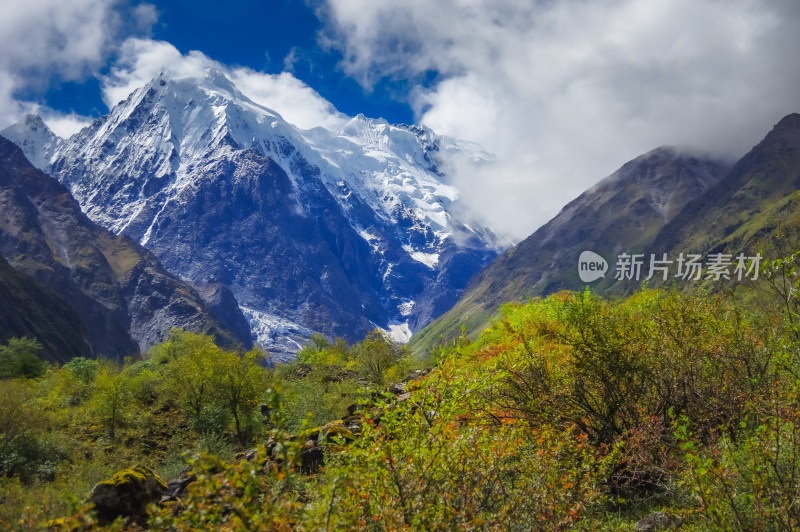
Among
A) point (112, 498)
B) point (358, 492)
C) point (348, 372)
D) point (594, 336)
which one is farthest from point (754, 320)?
point (348, 372)

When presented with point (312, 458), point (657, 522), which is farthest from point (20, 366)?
point (657, 522)

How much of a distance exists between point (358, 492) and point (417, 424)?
1584mm

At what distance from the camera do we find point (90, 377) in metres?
52.4

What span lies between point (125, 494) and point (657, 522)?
13.6 m

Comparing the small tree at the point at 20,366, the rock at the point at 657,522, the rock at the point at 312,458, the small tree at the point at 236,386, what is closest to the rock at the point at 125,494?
the rock at the point at 312,458

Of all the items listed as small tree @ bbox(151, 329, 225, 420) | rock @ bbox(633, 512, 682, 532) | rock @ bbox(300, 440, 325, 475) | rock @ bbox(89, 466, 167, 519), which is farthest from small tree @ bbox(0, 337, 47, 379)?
rock @ bbox(633, 512, 682, 532)

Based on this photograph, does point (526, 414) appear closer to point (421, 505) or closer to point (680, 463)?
point (680, 463)

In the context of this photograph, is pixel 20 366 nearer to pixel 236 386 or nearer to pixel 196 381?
pixel 196 381

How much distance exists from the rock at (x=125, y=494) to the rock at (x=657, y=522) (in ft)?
40.4

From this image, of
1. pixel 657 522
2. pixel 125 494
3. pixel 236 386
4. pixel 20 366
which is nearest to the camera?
pixel 657 522

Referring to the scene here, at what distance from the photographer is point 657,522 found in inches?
381

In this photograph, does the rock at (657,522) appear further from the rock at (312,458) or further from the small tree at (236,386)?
the small tree at (236,386)

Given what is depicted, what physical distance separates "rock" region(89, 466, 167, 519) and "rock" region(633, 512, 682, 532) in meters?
12.3

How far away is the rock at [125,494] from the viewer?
42.7 ft
